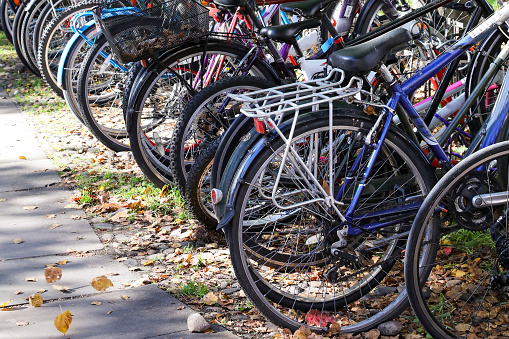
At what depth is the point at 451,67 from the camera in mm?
3734

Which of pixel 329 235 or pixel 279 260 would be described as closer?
pixel 329 235

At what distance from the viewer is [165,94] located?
4980mm

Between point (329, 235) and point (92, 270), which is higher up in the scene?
point (329, 235)

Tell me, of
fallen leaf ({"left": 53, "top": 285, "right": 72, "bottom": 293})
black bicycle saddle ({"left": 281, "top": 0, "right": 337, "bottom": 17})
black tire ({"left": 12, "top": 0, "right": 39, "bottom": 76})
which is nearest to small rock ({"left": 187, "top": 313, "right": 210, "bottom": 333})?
fallen leaf ({"left": 53, "top": 285, "right": 72, "bottom": 293})

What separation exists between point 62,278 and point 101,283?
0.92 ft

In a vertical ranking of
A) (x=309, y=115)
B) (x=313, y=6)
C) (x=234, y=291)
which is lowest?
(x=234, y=291)

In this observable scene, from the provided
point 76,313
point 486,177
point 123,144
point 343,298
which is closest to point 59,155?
point 123,144

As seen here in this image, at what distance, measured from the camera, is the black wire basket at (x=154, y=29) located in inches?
164

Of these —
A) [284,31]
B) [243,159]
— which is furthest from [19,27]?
[243,159]

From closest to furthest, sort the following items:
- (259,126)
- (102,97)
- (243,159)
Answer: (259,126) < (243,159) < (102,97)

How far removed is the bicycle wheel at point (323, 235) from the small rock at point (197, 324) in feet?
0.95

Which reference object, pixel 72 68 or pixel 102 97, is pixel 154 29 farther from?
pixel 102 97

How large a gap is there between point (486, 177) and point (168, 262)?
2033mm

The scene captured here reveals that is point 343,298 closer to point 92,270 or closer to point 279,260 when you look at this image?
point 279,260
